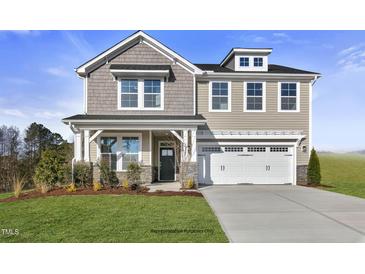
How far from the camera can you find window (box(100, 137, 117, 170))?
15633 millimetres

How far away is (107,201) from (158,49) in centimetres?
898

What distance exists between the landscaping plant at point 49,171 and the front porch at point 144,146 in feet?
4.58

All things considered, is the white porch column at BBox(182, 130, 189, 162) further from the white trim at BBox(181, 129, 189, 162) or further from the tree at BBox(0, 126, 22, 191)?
the tree at BBox(0, 126, 22, 191)

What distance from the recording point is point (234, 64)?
17625mm

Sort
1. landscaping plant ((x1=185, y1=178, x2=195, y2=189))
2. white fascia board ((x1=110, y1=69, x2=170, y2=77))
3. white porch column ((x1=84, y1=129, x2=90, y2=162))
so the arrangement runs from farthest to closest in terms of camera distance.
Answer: white fascia board ((x1=110, y1=69, x2=170, y2=77)) < white porch column ((x1=84, y1=129, x2=90, y2=162)) < landscaping plant ((x1=185, y1=178, x2=195, y2=189))

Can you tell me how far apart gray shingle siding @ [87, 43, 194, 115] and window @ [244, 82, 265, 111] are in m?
3.18

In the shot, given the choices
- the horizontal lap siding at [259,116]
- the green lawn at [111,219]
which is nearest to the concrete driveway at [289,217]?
the green lawn at [111,219]

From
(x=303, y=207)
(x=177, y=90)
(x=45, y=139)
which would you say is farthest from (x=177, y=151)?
(x=45, y=139)

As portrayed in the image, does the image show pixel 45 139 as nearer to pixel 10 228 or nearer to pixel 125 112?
pixel 125 112

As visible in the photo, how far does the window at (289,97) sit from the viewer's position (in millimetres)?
16734

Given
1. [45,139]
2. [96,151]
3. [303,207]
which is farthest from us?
[45,139]

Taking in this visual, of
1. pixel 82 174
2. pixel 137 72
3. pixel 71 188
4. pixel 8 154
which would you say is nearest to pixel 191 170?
pixel 82 174

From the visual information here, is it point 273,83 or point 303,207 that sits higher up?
point 273,83

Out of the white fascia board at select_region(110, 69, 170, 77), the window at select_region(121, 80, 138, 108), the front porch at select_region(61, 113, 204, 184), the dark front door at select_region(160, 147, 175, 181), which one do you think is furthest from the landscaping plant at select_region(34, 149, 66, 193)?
the dark front door at select_region(160, 147, 175, 181)
